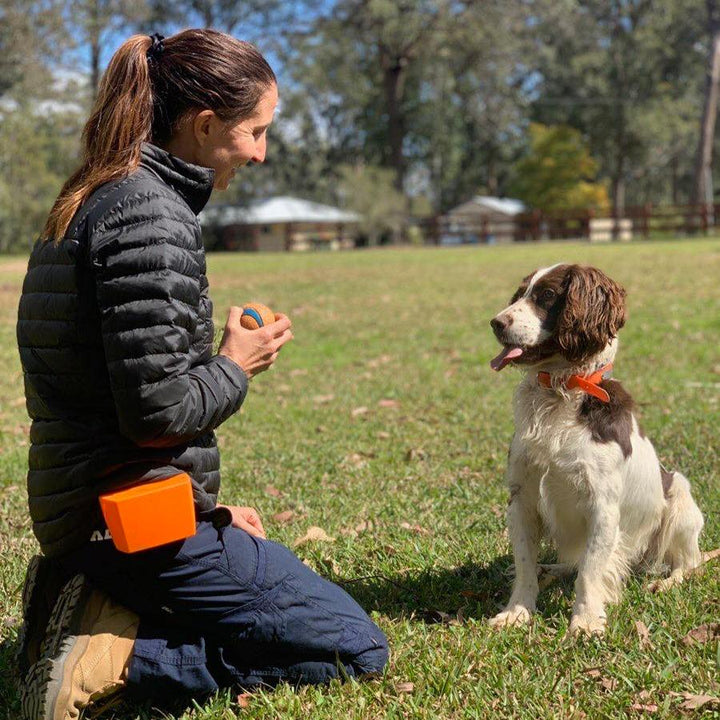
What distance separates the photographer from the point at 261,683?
3.03m

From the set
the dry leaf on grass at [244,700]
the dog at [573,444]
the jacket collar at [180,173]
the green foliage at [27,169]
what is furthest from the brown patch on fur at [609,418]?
the green foliage at [27,169]

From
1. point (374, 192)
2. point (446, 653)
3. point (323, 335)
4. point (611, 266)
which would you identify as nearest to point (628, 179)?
point (374, 192)

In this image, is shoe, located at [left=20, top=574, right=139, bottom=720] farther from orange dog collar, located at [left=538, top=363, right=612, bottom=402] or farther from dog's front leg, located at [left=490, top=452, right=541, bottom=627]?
orange dog collar, located at [left=538, top=363, right=612, bottom=402]

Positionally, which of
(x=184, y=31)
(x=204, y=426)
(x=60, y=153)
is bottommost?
(x=204, y=426)

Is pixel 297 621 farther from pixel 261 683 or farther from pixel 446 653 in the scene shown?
pixel 446 653

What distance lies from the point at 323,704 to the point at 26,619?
0.99 m

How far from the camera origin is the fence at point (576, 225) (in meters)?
43.3

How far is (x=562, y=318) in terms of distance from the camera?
349cm

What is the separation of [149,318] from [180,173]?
53 cm

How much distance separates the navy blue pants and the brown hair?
102 cm

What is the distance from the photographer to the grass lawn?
298 cm

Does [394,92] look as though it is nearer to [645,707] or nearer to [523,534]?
[523,534]

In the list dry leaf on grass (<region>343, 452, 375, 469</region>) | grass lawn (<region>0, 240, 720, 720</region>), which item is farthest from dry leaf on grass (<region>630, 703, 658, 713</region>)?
dry leaf on grass (<region>343, 452, 375, 469</region>)

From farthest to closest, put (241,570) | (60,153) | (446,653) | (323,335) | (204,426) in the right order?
(60,153), (323,335), (446,653), (241,570), (204,426)
